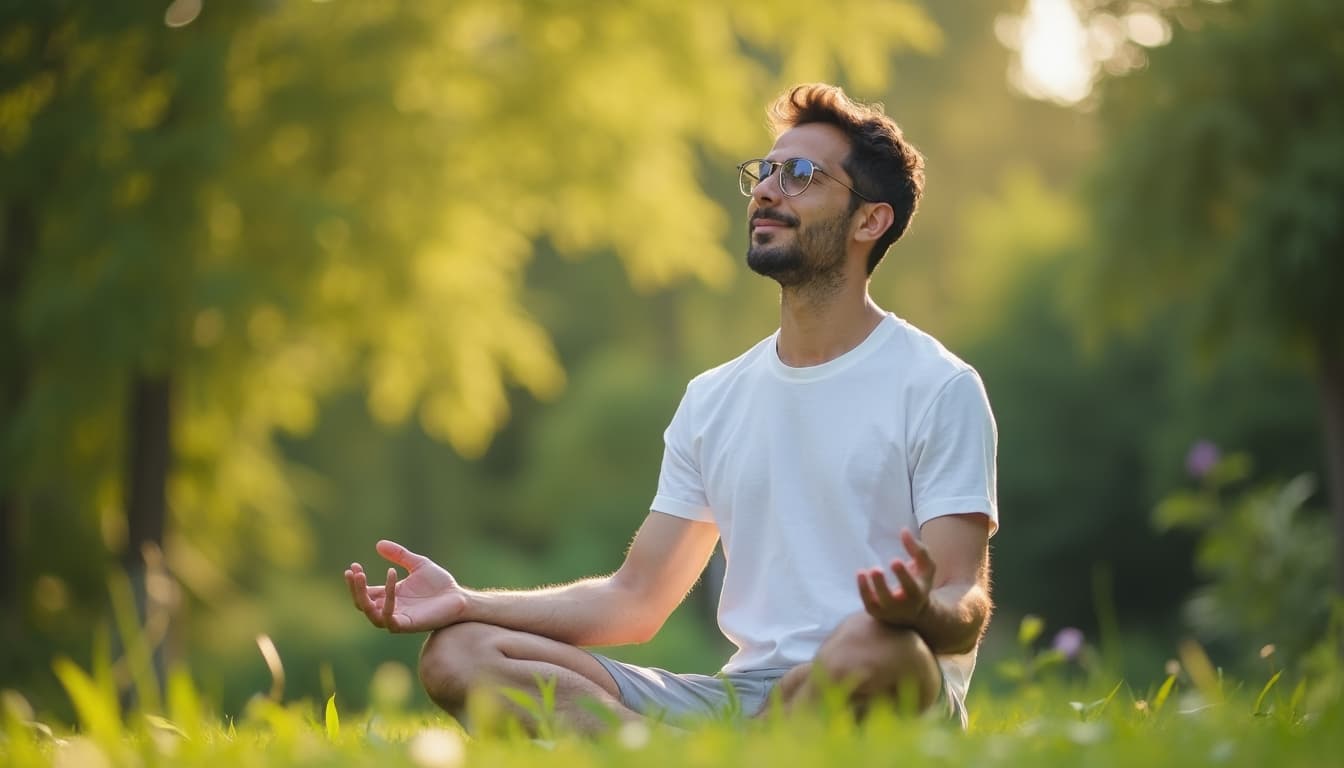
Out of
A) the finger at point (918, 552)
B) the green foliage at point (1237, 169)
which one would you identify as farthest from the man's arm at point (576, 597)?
the green foliage at point (1237, 169)

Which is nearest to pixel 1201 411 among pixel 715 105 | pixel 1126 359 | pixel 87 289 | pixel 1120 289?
pixel 1126 359

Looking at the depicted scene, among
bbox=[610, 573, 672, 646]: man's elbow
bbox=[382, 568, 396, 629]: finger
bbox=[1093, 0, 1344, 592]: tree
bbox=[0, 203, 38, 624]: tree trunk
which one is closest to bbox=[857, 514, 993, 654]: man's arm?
bbox=[610, 573, 672, 646]: man's elbow

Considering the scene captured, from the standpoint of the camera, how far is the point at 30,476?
8.55m

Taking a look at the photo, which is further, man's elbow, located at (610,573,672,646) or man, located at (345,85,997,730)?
man's elbow, located at (610,573,672,646)

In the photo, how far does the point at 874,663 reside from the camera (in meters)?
2.73

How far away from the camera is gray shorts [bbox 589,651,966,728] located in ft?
10.5

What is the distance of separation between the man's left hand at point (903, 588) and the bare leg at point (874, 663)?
0.06m

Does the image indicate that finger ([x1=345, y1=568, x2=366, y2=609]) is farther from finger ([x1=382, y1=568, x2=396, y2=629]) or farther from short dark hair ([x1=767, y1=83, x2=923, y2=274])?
short dark hair ([x1=767, y1=83, x2=923, y2=274])

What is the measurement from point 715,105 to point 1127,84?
272cm

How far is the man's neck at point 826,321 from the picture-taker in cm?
344

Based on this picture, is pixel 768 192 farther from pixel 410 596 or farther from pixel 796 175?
pixel 410 596

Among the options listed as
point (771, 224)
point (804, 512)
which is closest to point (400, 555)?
point (804, 512)

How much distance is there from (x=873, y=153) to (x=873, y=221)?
0.17 meters

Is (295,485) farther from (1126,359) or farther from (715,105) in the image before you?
(1126,359)
